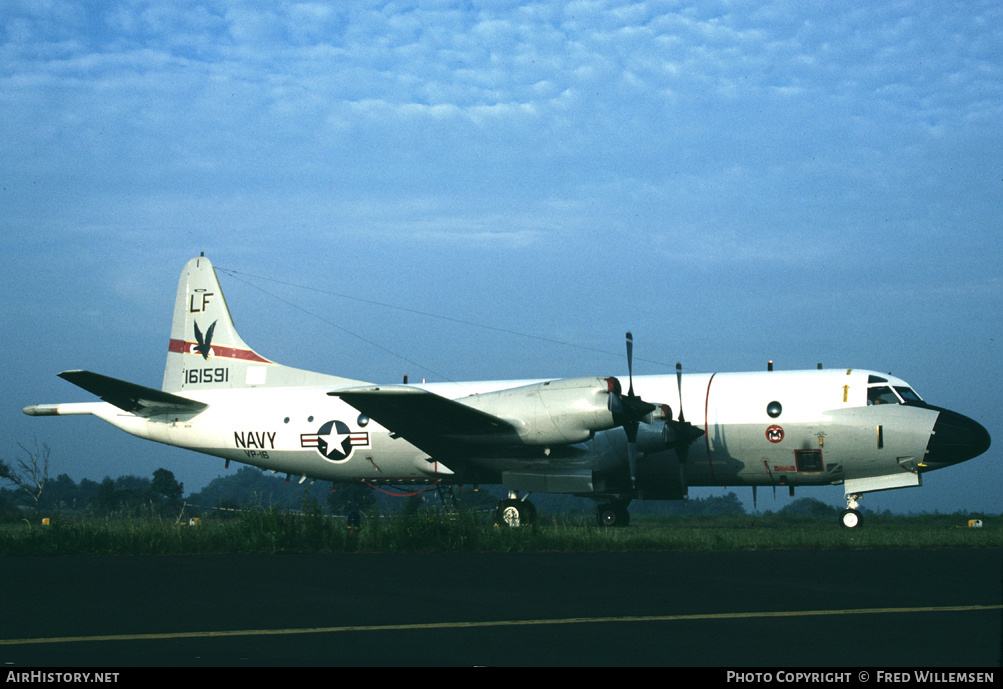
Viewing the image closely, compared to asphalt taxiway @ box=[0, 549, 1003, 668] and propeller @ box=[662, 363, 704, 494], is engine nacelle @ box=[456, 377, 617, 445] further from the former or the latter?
asphalt taxiway @ box=[0, 549, 1003, 668]

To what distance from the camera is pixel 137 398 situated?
23062 mm

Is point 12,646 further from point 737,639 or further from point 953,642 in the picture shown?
point 953,642

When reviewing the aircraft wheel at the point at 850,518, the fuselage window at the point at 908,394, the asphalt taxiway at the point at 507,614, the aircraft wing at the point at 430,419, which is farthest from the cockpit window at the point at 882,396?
the asphalt taxiway at the point at 507,614

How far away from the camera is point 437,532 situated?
14.7 metres

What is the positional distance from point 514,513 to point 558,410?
2.89 metres

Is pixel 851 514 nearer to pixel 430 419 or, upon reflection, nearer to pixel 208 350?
pixel 430 419

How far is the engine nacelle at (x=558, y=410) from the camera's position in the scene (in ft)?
58.7

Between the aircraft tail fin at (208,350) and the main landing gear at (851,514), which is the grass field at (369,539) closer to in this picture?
the main landing gear at (851,514)

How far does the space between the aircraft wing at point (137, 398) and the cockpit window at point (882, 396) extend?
16.4 meters

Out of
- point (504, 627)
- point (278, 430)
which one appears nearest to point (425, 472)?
point (278, 430)

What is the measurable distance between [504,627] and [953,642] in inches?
111

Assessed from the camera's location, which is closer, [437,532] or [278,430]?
[437,532]

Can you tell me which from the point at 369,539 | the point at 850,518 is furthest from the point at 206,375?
the point at 850,518

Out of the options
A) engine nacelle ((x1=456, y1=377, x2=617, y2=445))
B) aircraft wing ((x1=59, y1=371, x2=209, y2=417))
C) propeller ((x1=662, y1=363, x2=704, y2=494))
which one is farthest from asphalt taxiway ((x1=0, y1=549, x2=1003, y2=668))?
aircraft wing ((x1=59, y1=371, x2=209, y2=417))
